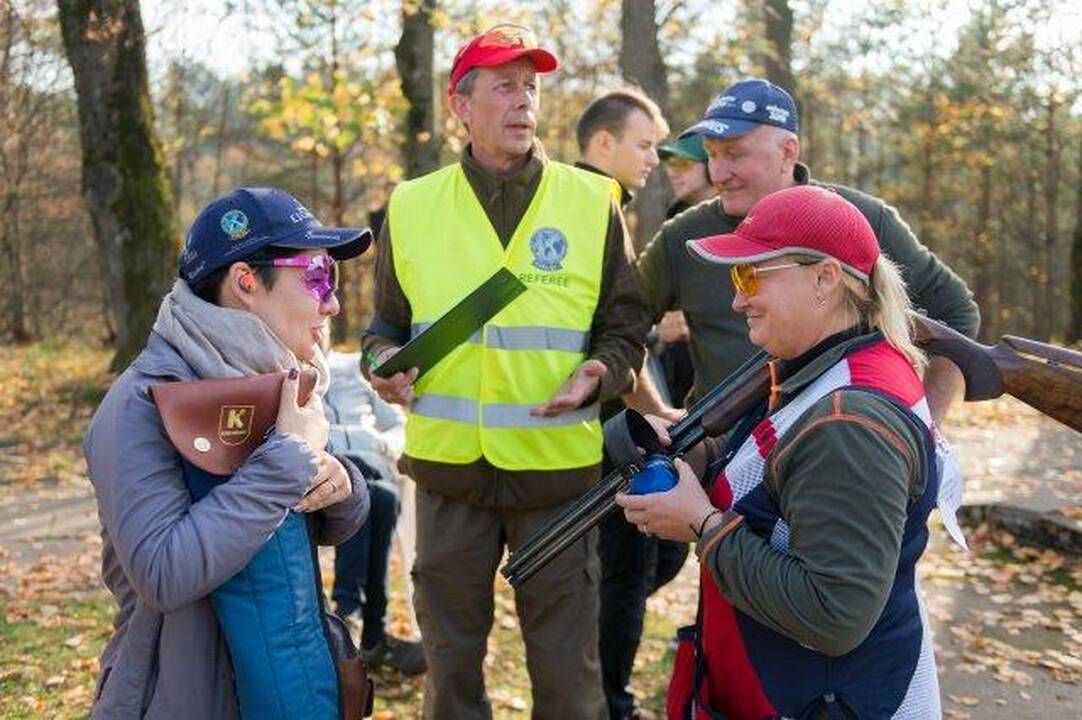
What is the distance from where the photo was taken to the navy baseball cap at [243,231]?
2.41 meters

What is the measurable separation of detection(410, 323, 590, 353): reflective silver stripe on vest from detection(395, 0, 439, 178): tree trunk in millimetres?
8378

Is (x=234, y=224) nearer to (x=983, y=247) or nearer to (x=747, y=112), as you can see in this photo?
(x=747, y=112)

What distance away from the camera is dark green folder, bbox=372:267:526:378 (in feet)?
11.1

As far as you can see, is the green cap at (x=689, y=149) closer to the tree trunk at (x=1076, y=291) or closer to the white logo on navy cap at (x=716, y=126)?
the white logo on navy cap at (x=716, y=126)

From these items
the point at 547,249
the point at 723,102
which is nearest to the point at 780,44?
the point at 723,102

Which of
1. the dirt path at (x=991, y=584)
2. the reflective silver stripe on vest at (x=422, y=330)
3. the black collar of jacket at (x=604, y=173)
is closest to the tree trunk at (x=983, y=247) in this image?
the dirt path at (x=991, y=584)

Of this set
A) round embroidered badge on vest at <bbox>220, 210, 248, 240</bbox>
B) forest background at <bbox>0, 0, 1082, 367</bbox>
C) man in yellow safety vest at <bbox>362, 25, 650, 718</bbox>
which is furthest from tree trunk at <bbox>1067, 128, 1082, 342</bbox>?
round embroidered badge on vest at <bbox>220, 210, 248, 240</bbox>

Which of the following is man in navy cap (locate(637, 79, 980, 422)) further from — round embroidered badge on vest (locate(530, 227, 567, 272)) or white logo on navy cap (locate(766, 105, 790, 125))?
round embroidered badge on vest (locate(530, 227, 567, 272))

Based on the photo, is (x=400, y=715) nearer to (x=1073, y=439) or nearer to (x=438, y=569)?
(x=438, y=569)

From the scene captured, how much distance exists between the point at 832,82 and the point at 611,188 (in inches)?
925

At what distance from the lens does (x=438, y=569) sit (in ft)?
12.1

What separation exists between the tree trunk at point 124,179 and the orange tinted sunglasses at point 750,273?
9974 mm

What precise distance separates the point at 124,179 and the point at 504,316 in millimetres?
9194

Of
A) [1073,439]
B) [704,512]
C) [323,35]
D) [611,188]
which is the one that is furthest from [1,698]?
[323,35]
